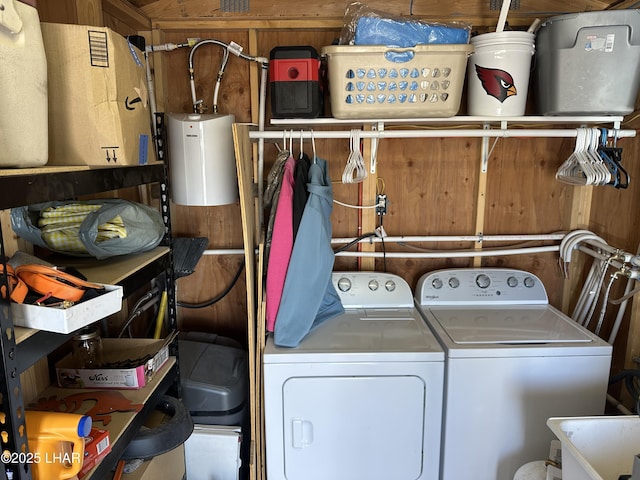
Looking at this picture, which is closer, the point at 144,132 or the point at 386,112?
the point at 144,132

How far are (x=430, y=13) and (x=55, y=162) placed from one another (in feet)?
5.61

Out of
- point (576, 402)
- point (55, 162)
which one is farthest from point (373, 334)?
point (55, 162)

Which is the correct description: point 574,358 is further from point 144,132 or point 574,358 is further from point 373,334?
point 144,132

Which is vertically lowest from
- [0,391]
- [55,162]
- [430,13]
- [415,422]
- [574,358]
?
[415,422]

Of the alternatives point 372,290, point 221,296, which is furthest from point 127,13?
point 372,290

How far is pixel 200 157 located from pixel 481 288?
142 cm

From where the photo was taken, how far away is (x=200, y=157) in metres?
1.87

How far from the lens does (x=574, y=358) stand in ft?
5.58

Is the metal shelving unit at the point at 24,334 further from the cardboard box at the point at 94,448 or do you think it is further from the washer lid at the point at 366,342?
the washer lid at the point at 366,342

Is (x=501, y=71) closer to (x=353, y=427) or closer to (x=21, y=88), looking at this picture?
(x=353, y=427)

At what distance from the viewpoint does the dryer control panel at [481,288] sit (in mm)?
2146

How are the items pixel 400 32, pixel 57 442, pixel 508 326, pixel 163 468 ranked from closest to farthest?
pixel 57 442
pixel 163 468
pixel 400 32
pixel 508 326

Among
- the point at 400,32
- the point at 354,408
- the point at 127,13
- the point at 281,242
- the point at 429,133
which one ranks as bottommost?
the point at 354,408

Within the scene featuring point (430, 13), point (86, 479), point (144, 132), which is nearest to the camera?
point (86, 479)
